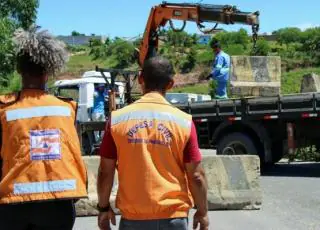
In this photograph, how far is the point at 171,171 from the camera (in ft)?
12.8

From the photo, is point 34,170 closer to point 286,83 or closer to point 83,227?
point 83,227

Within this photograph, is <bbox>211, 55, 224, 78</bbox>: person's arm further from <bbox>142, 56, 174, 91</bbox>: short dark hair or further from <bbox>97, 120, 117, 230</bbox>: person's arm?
<bbox>97, 120, 117, 230</bbox>: person's arm

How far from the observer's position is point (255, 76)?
1569 cm

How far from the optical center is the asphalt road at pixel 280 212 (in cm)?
866

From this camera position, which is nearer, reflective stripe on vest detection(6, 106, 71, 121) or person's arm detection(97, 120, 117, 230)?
reflective stripe on vest detection(6, 106, 71, 121)

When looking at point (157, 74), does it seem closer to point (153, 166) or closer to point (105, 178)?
point (153, 166)

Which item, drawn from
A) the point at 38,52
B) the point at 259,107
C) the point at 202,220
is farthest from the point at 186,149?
the point at 259,107

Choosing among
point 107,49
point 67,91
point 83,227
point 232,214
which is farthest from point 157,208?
point 107,49

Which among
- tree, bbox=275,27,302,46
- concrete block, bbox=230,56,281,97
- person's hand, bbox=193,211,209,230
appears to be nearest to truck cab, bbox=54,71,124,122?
concrete block, bbox=230,56,281,97

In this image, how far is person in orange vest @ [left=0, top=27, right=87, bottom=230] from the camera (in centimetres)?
382

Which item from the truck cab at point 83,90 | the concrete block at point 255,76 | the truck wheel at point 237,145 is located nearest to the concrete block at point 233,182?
the truck wheel at point 237,145

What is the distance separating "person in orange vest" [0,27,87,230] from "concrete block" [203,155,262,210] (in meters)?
5.98

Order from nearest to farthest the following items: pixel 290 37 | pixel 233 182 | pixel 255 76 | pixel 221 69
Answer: pixel 233 182, pixel 221 69, pixel 255 76, pixel 290 37

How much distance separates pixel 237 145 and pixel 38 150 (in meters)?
11.2
